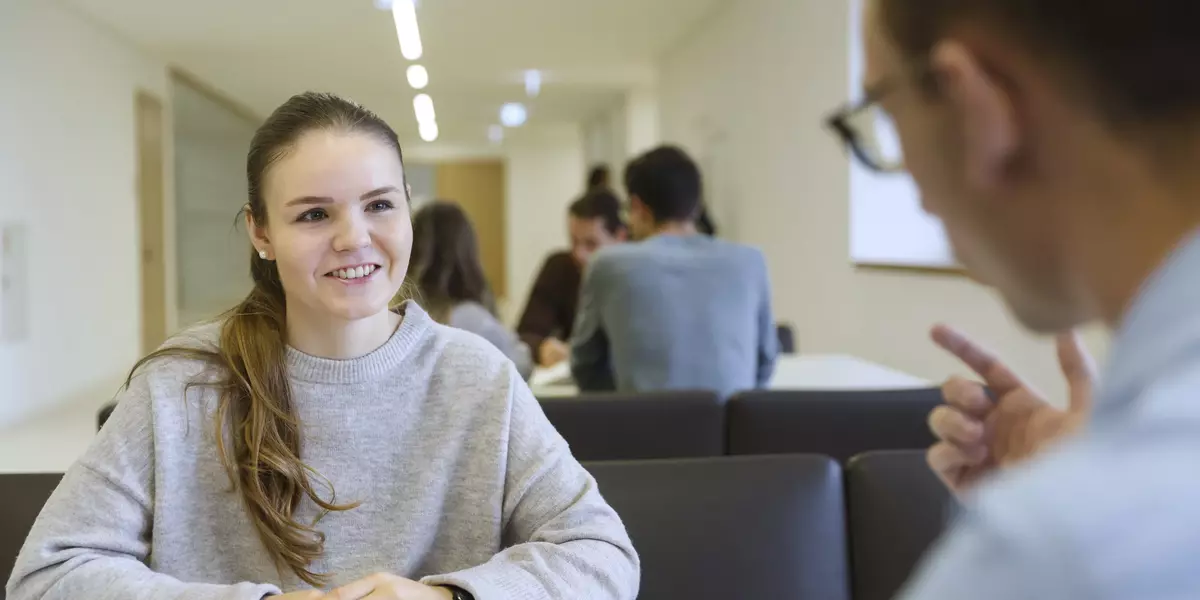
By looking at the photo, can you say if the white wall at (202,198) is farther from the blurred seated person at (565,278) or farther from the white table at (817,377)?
the white table at (817,377)

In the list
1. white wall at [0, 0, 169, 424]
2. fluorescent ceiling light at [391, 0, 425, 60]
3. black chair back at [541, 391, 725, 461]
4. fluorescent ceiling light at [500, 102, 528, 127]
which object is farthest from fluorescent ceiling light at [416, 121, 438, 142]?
black chair back at [541, 391, 725, 461]

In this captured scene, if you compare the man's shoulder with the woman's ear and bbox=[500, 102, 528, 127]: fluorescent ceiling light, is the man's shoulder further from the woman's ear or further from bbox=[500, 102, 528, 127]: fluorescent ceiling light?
bbox=[500, 102, 528, 127]: fluorescent ceiling light

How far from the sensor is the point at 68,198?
22.7 ft

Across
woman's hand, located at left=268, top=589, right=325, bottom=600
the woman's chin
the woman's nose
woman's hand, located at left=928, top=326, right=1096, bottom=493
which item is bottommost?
woman's hand, located at left=268, top=589, right=325, bottom=600

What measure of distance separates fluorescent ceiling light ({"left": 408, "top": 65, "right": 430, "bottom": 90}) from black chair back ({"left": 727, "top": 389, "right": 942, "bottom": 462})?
8538 mm

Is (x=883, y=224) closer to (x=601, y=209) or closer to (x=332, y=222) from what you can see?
(x=601, y=209)

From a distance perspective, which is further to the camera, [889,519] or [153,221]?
[153,221]

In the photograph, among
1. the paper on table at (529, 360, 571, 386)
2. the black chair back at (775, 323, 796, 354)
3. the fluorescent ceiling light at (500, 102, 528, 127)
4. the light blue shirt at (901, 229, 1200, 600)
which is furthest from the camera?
the fluorescent ceiling light at (500, 102, 528, 127)

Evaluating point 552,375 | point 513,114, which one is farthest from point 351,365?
point 513,114

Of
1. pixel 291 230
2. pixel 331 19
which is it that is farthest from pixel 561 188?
pixel 291 230

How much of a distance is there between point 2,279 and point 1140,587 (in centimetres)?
658

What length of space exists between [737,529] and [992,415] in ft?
1.88

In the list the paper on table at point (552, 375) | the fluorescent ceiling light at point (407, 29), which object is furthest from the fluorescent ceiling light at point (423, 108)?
the paper on table at point (552, 375)

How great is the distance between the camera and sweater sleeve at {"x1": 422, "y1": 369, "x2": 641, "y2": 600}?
116 centimetres
